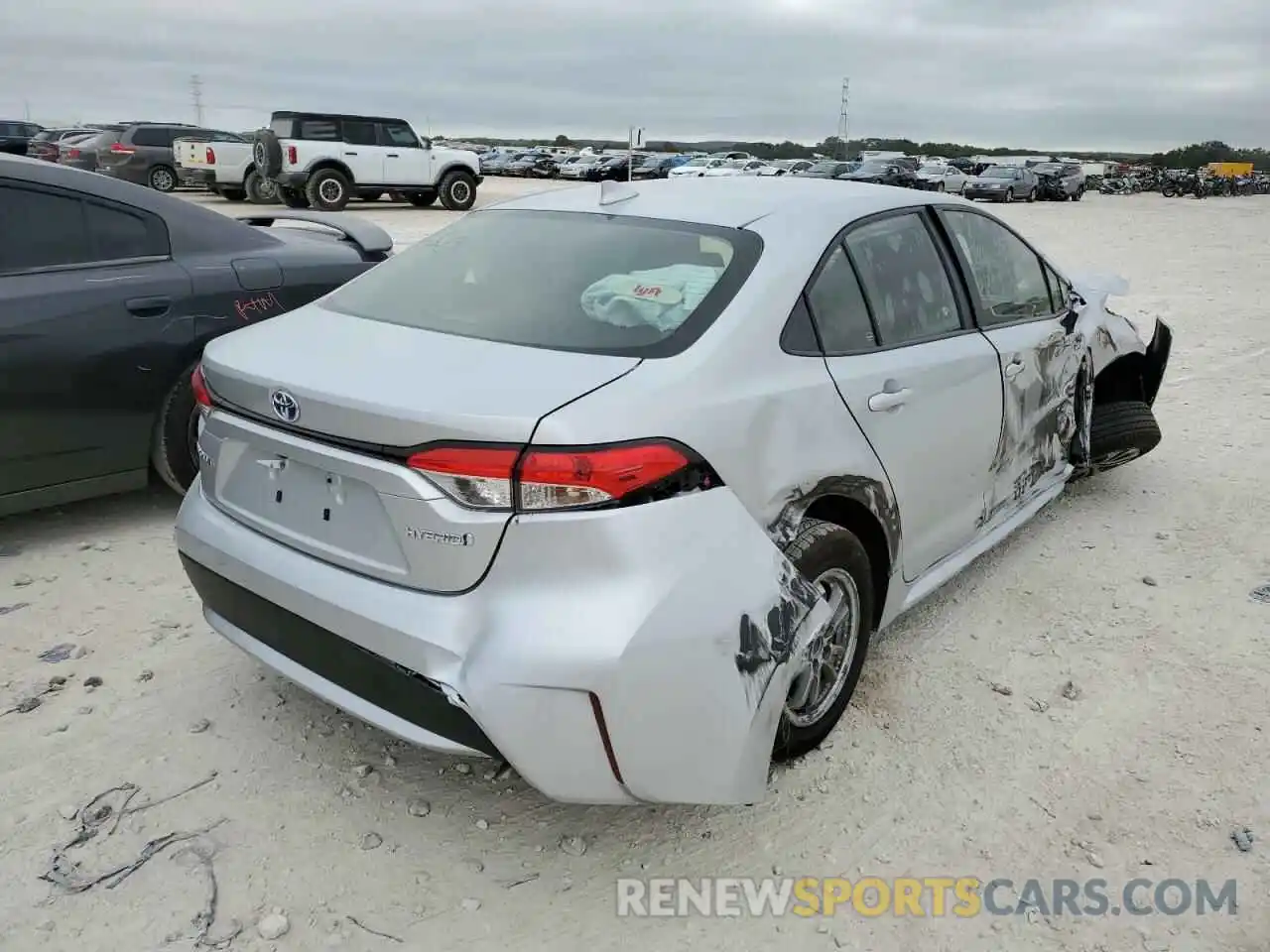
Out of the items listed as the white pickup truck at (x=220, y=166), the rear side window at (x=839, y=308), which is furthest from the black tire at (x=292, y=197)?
the rear side window at (x=839, y=308)

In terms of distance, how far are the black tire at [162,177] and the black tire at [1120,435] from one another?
22.6 meters

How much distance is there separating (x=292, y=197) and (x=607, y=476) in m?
20.5

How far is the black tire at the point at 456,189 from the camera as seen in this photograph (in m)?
21.9

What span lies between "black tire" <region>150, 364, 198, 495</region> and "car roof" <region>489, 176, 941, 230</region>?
1673 mm

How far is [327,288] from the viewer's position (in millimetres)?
4719

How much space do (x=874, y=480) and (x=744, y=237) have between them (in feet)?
2.54

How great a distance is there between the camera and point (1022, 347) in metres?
3.70

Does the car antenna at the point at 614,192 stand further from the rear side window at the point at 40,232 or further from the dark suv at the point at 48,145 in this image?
the dark suv at the point at 48,145

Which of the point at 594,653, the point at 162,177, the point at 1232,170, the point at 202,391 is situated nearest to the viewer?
the point at 594,653

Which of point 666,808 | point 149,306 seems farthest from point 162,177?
point 666,808

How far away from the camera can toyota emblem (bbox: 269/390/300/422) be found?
231 cm

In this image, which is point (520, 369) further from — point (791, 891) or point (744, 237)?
point (791, 891)

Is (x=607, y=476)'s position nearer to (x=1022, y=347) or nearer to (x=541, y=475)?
(x=541, y=475)

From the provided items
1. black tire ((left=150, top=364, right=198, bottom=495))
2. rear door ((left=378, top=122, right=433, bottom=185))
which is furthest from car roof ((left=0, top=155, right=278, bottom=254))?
rear door ((left=378, top=122, right=433, bottom=185))
